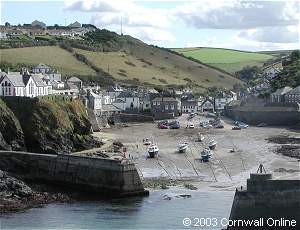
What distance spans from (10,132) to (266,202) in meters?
26.9

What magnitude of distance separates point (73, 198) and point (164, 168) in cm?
1066

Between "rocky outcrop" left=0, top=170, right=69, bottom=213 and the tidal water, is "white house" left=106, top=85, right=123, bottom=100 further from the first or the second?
the tidal water

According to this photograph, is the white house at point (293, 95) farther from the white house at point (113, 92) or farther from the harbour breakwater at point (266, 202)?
the harbour breakwater at point (266, 202)

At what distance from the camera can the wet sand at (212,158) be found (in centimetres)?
4200

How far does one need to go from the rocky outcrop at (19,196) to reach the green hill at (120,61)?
73347 millimetres

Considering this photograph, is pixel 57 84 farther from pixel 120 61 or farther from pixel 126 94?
pixel 120 61

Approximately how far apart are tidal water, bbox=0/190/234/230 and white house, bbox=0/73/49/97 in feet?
108

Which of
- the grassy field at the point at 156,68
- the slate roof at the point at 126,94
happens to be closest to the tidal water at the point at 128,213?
the slate roof at the point at 126,94

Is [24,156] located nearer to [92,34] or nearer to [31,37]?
[31,37]

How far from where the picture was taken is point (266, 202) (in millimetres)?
26031

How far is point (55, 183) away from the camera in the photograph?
4012cm

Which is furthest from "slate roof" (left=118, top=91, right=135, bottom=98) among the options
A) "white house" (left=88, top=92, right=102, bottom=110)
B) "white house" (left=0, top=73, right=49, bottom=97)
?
"white house" (left=0, top=73, right=49, bottom=97)

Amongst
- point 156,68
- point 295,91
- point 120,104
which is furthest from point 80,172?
point 156,68

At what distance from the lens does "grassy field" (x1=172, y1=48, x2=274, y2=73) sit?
6850 inches
